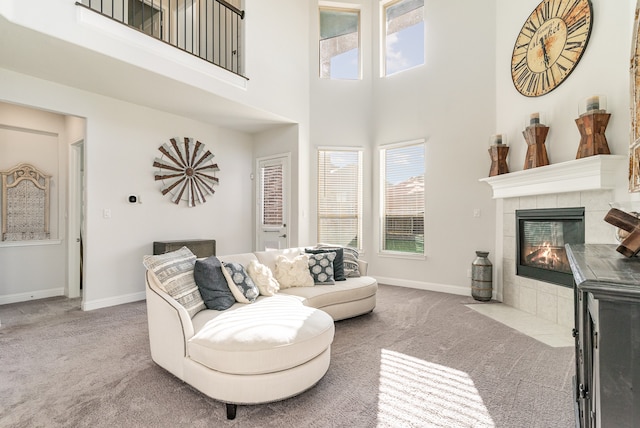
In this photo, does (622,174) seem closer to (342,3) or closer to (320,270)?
(320,270)

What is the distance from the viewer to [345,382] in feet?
7.25

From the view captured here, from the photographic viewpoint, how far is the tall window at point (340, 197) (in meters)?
5.64

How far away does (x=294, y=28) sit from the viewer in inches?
209

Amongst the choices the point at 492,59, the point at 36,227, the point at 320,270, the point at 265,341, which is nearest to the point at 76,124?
the point at 36,227

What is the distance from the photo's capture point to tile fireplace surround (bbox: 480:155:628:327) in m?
2.86

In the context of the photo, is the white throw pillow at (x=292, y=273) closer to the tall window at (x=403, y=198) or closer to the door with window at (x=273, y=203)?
the door with window at (x=273, y=203)

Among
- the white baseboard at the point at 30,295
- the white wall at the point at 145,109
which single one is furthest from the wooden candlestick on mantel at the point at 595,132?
the white baseboard at the point at 30,295

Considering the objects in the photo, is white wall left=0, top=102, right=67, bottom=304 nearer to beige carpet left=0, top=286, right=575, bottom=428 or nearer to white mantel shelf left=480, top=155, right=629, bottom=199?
beige carpet left=0, top=286, right=575, bottom=428

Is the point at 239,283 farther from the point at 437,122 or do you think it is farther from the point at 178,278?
the point at 437,122

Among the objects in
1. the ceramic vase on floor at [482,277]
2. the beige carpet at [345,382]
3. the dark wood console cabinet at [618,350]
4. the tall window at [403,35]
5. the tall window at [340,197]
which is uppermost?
the tall window at [403,35]

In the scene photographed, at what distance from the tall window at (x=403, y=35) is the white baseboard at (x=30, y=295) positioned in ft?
19.4

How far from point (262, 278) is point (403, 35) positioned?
4.67 metres

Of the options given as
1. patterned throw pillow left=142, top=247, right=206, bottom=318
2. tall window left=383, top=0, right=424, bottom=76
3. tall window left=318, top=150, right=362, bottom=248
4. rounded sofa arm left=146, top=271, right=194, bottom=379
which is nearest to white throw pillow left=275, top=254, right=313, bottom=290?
patterned throw pillow left=142, top=247, right=206, bottom=318

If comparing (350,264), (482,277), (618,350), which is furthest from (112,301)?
Result: (618,350)
